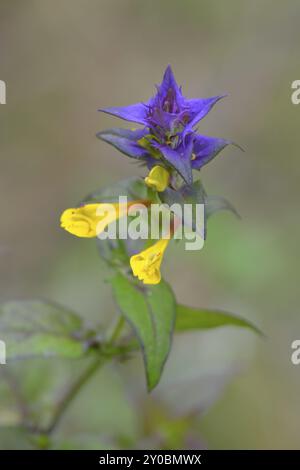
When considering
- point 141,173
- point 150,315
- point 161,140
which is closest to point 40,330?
point 150,315

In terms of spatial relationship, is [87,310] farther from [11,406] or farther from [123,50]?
[123,50]

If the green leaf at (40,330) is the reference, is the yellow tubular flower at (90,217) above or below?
above

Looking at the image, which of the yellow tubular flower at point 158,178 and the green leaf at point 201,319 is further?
the green leaf at point 201,319

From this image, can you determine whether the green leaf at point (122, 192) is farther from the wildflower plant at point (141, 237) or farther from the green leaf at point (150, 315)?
the green leaf at point (150, 315)

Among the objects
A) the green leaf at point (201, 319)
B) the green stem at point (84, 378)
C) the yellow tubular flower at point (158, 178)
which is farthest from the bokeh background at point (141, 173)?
the yellow tubular flower at point (158, 178)

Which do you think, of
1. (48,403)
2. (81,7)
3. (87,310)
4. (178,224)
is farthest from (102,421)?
(81,7)
